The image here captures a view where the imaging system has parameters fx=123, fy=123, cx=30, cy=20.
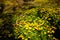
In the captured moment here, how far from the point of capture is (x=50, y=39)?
574cm

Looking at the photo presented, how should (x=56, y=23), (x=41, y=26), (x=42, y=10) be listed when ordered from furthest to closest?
(x=42, y=10) < (x=56, y=23) < (x=41, y=26)

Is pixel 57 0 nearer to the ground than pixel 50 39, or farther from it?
farther from it

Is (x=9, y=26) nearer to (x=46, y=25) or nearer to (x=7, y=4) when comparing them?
(x=46, y=25)

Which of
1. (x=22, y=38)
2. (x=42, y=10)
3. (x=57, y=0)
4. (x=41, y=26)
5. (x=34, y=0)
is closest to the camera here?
(x=22, y=38)

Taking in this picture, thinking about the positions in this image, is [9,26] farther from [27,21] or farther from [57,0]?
[57,0]

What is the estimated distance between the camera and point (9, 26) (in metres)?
6.49

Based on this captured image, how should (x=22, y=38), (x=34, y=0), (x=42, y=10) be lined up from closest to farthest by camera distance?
1. (x=22, y=38)
2. (x=42, y=10)
3. (x=34, y=0)

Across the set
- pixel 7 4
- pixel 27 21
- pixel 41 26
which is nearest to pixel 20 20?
pixel 27 21

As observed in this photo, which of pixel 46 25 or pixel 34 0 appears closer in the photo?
pixel 46 25

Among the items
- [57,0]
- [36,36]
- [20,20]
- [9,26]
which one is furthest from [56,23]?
[57,0]

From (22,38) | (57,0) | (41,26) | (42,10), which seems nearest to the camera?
(22,38)

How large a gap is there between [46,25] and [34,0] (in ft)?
15.6

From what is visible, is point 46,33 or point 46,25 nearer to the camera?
point 46,33

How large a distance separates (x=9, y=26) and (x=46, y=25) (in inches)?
76.5
